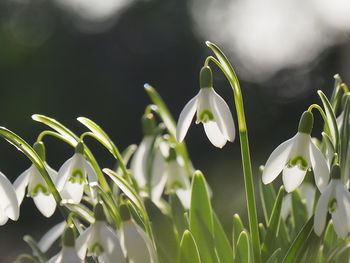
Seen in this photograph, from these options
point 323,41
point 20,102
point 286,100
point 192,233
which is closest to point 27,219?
point 20,102

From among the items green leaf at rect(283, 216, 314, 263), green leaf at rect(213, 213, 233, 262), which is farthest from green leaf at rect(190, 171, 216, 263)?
green leaf at rect(283, 216, 314, 263)

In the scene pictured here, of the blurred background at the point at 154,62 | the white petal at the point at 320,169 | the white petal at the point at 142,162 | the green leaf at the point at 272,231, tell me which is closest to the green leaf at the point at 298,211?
the green leaf at the point at 272,231

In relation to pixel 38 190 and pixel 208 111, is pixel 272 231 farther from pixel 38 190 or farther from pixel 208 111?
pixel 38 190

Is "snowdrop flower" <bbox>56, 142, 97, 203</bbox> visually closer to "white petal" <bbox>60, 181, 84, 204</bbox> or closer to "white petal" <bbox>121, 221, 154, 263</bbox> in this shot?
"white petal" <bbox>60, 181, 84, 204</bbox>

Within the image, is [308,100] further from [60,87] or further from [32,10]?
[32,10]

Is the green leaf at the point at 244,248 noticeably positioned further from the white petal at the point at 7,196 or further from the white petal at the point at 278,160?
the white petal at the point at 7,196
